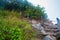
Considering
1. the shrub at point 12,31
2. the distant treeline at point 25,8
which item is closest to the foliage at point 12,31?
the shrub at point 12,31

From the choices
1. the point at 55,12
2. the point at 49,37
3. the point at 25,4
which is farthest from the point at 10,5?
the point at 49,37

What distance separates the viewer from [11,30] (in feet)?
14.9

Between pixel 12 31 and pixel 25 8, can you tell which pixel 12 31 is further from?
pixel 25 8

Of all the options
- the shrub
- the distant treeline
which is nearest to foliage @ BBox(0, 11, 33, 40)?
the shrub

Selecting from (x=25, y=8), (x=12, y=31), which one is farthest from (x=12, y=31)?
(x=25, y=8)

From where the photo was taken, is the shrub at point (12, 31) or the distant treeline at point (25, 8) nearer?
the shrub at point (12, 31)

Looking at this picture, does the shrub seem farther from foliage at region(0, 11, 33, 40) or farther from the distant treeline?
the distant treeline

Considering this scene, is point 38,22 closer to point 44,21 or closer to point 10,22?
point 44,21

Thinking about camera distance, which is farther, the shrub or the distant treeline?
the distant treeline

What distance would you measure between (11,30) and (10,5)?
8.21 feet

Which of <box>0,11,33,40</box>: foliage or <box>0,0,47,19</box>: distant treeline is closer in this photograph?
<box>0,11,33,40</box>: foliage

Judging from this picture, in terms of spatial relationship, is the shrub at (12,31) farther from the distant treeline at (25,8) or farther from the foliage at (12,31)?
the distant treeline at (25,8)

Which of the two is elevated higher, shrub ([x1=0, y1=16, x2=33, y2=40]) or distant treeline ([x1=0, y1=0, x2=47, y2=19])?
distant treeline ([x1=0, y1=0, x2=47, y2=19])

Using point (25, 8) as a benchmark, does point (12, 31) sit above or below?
below
